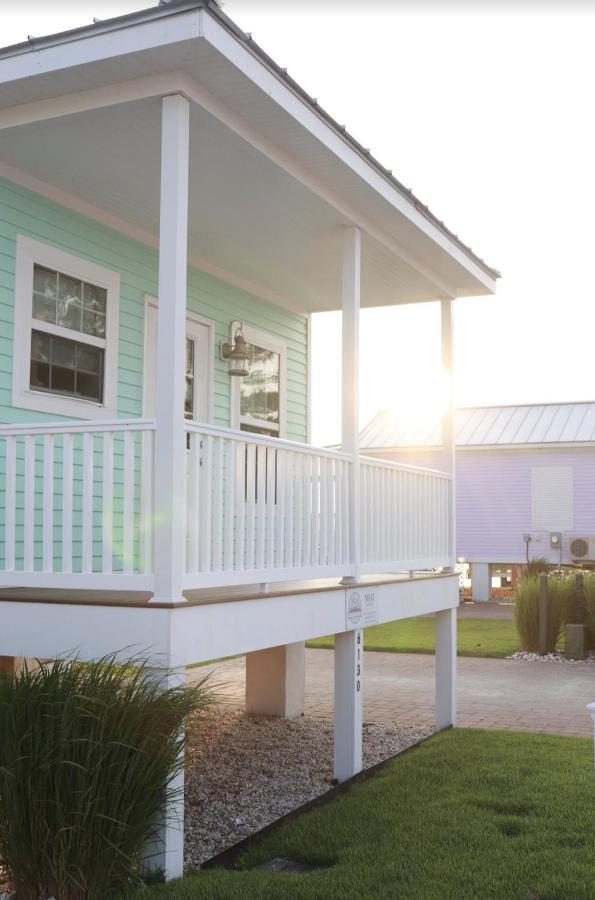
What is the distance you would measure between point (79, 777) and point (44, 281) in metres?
4.07

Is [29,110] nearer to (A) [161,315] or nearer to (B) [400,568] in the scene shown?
(A) [161,315]

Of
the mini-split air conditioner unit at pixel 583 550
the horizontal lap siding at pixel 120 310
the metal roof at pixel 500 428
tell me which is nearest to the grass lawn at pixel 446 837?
the horizontal lap siding at pixel 120 310

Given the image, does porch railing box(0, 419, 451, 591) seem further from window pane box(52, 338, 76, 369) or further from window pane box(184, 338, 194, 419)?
window pane box(184, 338, 194, 419)

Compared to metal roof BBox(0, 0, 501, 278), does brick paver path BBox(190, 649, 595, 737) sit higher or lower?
lower

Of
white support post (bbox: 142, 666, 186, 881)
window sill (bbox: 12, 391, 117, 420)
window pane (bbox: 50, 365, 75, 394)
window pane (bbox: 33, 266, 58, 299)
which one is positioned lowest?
white support post (bbox: 142, 666, 186, 881)

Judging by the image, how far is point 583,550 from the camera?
2408cm

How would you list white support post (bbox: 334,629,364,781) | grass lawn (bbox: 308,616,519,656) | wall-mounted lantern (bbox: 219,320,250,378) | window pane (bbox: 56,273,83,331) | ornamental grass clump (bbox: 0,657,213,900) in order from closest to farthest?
ornamental grass clump (bbox: 0,657,213,900) → white support post (bbox: 334,629,364,781) → window pane (bbox: 56,273,83,331) → wall-mounted lantern (bbox: 219,320,250,378) → grass lawn (bbox: 308,616,519,656)

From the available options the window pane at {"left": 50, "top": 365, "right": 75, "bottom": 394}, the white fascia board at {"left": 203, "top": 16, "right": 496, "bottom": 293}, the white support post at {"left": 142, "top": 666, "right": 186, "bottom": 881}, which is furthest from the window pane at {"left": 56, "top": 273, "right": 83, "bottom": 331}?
the white support post at {"left": 142, "top": 666, "right": 186, "bottom": 881}

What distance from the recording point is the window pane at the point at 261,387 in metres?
9.80

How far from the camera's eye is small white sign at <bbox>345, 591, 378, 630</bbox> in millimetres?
7004

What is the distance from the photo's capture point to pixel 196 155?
6117mm

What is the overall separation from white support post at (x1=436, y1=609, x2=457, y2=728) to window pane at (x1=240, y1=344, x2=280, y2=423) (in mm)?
2733

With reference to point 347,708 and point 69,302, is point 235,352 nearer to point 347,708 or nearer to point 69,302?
point 69,302

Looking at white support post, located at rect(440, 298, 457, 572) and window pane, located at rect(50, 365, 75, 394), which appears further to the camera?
white support post, located at rect(440, 298, 457, 572)
